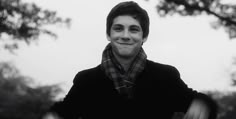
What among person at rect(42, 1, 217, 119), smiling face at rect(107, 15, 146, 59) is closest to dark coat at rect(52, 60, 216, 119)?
person at rect(42, 1, 217, 119)

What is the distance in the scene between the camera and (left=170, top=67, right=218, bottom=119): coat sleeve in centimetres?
190

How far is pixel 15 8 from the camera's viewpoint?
7.63 metres

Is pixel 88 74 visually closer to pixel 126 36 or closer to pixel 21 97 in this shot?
pixel 126 36

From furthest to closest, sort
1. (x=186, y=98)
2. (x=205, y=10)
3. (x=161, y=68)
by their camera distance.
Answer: (x=205, y=10)
(x=161, y=68)
(x=186, y=98)

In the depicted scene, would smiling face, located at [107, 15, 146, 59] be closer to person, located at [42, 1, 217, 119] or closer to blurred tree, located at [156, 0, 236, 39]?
person, located at [42, 1, 217, 119]

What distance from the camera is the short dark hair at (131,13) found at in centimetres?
203

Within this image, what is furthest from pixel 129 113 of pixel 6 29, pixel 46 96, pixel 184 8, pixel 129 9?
pixel 46 96

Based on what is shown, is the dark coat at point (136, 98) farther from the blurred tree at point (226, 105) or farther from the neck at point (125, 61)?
the blurred tree at point (226, 105)

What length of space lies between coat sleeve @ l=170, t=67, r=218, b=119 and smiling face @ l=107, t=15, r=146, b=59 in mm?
257

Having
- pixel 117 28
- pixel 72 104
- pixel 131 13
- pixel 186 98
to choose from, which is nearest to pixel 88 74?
pixel 72 104

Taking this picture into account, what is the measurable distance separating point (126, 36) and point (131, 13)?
Result: 0.39ft

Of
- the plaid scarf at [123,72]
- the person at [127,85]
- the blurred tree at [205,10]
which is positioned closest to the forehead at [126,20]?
the person at [127,85]

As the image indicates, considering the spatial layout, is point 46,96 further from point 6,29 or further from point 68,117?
point 68,117

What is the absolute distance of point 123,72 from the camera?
203cm
